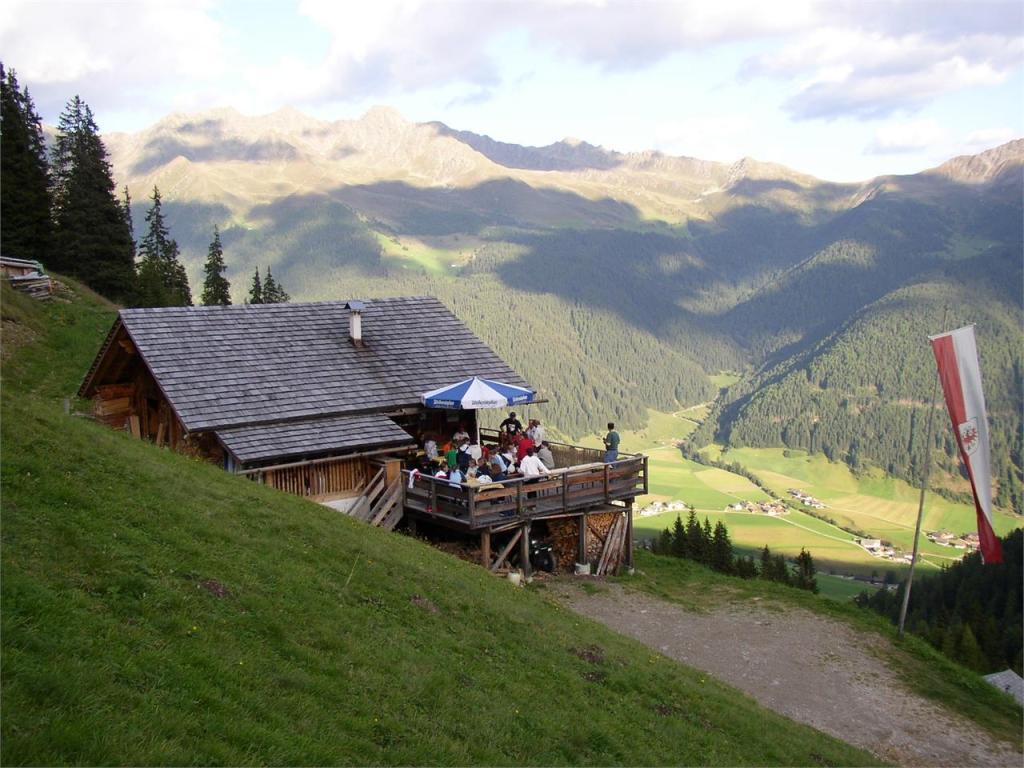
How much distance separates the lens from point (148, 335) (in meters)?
25.0

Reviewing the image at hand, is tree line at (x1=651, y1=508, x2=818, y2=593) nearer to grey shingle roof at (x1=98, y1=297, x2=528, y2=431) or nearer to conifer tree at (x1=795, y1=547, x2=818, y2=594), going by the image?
conifer tree at (x1=795, y1=547, x2=818, y2=594)

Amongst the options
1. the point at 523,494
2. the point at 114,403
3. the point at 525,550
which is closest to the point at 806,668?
the point at 525,550

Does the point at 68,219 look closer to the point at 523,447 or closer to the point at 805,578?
the point at 523,447

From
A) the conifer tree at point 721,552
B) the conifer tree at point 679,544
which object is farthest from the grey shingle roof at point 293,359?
the conifer tree at point 721,552

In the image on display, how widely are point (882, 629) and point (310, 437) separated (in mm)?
18653

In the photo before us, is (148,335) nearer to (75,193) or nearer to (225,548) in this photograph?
(225,548)

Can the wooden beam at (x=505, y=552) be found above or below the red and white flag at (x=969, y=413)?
below

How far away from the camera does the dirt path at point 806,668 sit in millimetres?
19031

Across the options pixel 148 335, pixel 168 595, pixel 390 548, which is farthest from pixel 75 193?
pixel 168 595

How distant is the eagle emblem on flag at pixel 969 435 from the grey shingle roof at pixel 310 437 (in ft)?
50.1

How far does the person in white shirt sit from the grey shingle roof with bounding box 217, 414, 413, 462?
3497mm

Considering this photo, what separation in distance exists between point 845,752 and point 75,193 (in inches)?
2224

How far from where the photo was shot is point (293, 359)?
2642 centimetres

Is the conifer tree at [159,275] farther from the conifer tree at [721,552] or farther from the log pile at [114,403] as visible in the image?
the conifer tree at [721,552]
